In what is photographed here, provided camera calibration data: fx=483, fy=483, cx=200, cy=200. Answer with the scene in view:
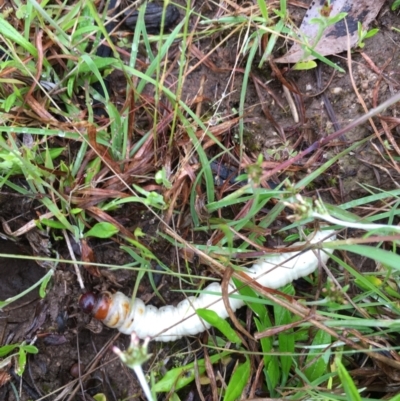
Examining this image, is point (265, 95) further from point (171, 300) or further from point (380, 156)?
point (171, 300)

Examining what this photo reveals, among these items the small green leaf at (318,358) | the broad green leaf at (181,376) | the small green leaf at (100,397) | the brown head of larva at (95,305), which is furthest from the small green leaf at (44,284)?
the small green leaf at (318,358)

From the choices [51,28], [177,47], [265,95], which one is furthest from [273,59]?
[51,28]

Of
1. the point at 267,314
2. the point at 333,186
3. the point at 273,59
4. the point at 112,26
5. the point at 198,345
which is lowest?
the point at 198,345

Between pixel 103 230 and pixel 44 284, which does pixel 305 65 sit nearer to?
pixel 103 230

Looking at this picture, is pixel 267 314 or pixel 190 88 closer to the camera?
pixel 267 314

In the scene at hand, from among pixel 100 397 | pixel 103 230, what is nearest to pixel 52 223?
pixel 103 230

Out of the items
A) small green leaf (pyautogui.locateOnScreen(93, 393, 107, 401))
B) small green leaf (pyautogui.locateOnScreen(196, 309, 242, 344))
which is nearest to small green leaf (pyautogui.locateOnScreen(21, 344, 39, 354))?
small green leaf (pyautogui.locateOnScreen(93, 393, 107, 401))

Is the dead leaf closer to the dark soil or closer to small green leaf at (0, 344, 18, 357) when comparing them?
the dark soil
